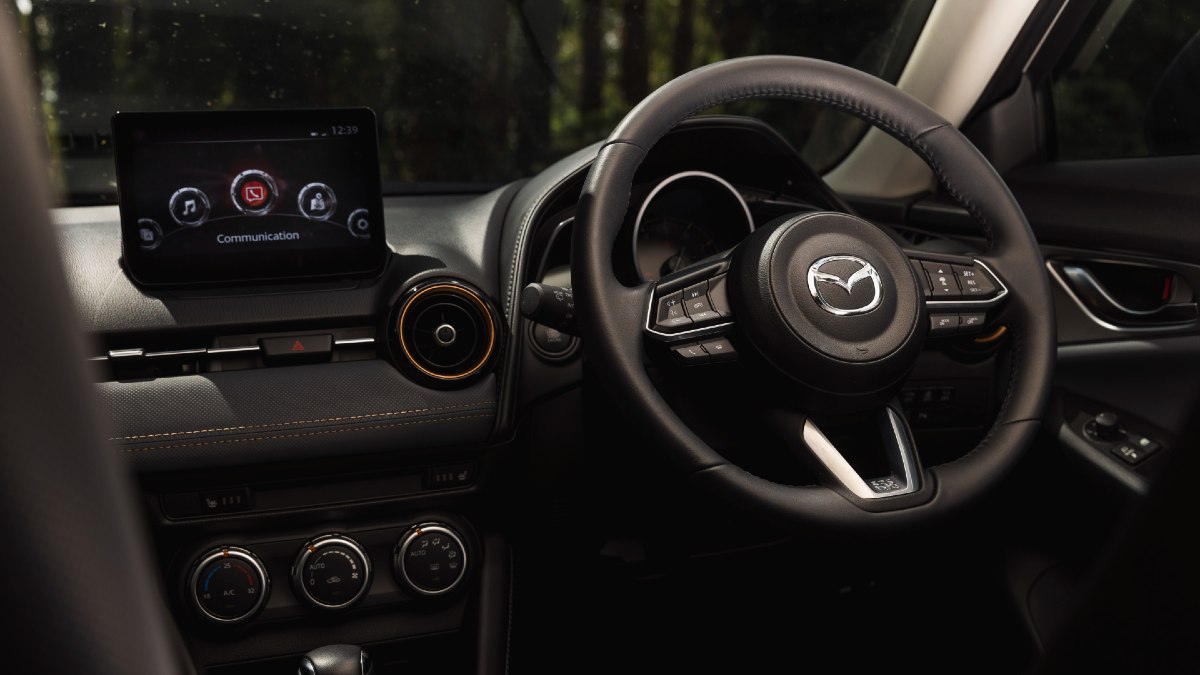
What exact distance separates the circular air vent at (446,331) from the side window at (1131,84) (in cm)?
131

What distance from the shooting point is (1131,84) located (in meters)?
2.04

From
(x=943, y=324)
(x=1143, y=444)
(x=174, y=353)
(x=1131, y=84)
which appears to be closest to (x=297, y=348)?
(x=174, y=353)

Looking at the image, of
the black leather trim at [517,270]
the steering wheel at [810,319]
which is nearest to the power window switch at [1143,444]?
the steering wheel at [810,319]

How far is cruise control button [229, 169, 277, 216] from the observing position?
65.2 inches

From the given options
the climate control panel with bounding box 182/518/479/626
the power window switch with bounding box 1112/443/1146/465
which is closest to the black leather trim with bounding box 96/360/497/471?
the climate control panel with bounding box 182/518/479/626

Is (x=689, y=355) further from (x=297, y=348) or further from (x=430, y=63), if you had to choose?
(x=430, y=63)

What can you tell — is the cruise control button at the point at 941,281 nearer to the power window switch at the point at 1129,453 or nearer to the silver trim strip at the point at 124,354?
the power window switch at the point at 1129,453

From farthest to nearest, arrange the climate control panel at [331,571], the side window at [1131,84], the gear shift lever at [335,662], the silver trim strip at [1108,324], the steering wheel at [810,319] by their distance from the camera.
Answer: the side window at [1131,84] → the silver trim strip at [1108,324] → the climate control panel at [331,571] → the gear shift lever at [335,662] → the steering wheel at [810,319]

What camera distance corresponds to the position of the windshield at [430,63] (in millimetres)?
1895

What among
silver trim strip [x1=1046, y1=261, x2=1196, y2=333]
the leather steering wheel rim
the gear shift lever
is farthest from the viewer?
silver trim strip [x1=1046, y1=261, x2=1196, y2=333]

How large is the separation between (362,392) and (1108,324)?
1374 mm

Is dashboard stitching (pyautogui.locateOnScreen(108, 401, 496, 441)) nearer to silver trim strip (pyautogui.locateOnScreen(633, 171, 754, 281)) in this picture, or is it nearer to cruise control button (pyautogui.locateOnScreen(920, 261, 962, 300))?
silver trim strip (pyautogui.locateOnScreen(633, 171, 754, 281))

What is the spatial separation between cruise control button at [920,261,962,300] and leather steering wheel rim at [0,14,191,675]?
4.21 ft

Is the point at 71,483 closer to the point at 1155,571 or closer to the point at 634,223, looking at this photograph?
the point at 1155,571
